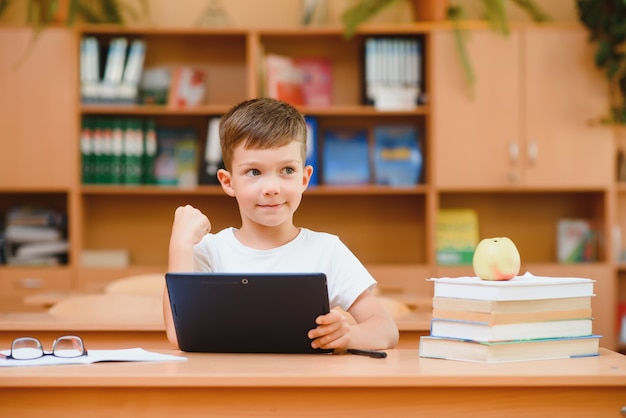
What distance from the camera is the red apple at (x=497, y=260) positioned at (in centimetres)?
161

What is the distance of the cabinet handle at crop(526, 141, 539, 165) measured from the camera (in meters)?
4.68

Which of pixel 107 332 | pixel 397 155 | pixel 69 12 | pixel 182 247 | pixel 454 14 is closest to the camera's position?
pixel 182 247

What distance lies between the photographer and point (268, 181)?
1861mm

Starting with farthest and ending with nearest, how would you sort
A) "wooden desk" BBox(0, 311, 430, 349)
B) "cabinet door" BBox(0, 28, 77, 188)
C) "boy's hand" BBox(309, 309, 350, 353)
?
"cabinet door" BBox(0, 28, 77, 188)
"wooden desk" BBox(0, 311, 430, 349)
"boy's hand" BBox(309, 309, 350, 353)

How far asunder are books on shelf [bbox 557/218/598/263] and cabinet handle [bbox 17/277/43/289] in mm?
2746

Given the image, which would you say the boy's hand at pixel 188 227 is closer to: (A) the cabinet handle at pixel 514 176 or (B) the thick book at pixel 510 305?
(B) the thick book at pixel 510 305

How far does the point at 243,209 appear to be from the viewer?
1927 millimetres

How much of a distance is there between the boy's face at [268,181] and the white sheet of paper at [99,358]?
0.39 metres

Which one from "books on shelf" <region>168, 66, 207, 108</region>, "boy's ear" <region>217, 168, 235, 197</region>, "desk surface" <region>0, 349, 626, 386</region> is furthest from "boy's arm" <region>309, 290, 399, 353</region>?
"books on shelf" <region>168, 66, 207, 108</region>

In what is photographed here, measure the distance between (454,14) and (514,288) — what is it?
3.43 metres

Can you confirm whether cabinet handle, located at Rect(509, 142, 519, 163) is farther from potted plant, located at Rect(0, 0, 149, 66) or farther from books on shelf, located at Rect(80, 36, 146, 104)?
potted plant, located at Rect(0, 0, 149, 66)

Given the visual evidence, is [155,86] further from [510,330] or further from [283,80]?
[510,330]

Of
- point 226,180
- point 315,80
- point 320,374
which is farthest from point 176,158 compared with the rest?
point 320,374

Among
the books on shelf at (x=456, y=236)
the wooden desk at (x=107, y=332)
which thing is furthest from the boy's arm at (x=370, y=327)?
the books on shelf at (x=456, y=236)
